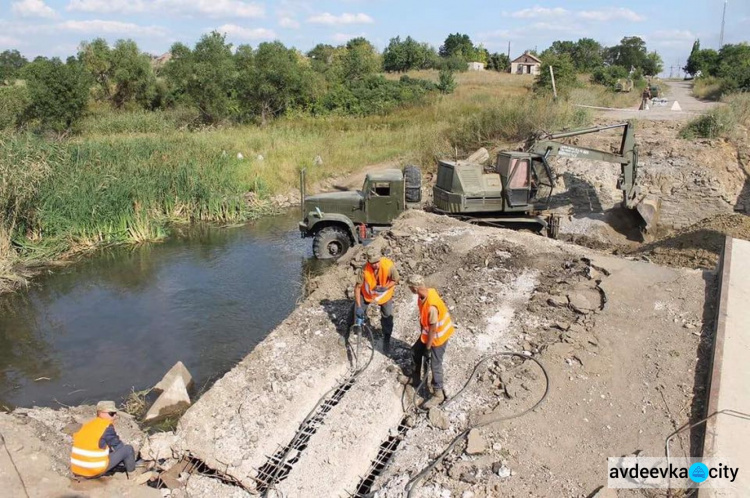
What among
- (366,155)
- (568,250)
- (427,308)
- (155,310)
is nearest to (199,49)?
(366,155)

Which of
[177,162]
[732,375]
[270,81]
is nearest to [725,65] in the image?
[270,81]

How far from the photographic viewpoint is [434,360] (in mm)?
6863

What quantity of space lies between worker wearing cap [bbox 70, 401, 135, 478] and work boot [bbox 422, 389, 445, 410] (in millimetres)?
3548

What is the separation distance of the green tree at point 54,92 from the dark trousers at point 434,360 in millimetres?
24128

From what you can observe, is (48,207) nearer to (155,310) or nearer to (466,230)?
(155,310)

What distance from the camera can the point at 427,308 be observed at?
6547 mm

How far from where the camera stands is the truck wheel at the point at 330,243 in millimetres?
13531

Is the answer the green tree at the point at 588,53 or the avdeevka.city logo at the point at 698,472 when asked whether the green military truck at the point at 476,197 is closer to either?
the avdeevka.city logo at the point at 698,472

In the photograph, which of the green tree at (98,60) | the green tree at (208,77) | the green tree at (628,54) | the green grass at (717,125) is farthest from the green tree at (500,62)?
the green grass at (717,125)

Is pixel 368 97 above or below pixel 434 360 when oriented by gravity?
above

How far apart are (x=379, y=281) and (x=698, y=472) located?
13.6 feet

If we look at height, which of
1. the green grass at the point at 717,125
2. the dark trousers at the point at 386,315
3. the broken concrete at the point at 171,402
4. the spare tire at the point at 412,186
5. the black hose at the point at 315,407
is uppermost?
the green grass at the point at 717,125

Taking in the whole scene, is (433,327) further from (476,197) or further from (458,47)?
(458,47)

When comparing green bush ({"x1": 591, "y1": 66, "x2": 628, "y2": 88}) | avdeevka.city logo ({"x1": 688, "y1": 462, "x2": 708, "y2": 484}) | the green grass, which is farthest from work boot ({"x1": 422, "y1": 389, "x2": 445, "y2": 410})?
green bush ({"x1": 591, "y1": 66, "x2": 628, "y2": 88})
